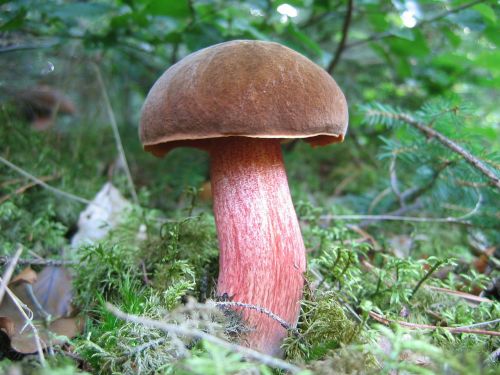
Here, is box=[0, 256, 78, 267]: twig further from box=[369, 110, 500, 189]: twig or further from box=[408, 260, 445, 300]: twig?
box=[369, 110, 500, 189]: twig

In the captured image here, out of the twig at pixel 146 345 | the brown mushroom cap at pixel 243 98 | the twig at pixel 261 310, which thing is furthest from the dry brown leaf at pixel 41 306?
the brown mushroom cap at pixel 243 98

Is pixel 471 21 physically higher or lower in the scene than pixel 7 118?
higher

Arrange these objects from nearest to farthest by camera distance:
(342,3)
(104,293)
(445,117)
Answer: (104,293)
(445,117)
(342,3)

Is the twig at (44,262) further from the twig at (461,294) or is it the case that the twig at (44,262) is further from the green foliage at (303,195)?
the twig at (461,294)

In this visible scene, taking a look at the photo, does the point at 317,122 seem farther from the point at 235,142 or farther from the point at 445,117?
the point at 445,117

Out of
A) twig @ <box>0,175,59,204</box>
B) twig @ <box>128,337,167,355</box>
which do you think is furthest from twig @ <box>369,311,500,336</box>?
twig @ <box>0,175,59,204</box>

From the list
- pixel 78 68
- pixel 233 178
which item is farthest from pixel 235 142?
pixel 78 68
